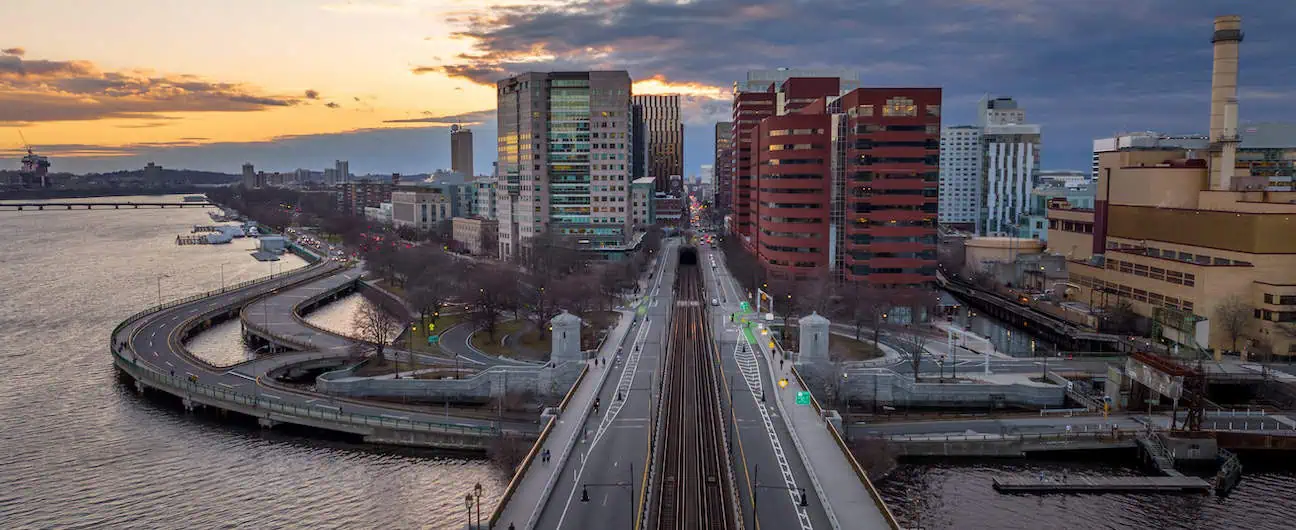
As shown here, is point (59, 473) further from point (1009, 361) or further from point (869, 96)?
point (869, 96)

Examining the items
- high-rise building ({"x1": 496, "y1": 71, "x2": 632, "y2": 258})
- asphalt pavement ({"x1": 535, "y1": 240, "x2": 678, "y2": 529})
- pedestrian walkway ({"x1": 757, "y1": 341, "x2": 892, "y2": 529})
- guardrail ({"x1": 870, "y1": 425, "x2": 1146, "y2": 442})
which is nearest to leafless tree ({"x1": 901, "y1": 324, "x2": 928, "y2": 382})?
guardrail ({"x1": 870, "y1": 425, "x2": 1146, "y2": 442})

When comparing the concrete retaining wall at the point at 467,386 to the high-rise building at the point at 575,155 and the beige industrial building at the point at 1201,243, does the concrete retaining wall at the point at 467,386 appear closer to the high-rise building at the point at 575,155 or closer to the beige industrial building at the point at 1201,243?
the beige industrial building at the point at 1201,243

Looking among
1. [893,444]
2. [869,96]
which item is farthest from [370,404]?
[869,96]

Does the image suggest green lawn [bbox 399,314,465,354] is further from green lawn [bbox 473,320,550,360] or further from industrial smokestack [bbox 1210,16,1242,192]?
industrial smokestack [bbox 1210,16,1242,192]

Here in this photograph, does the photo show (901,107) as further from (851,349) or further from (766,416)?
(766,416)

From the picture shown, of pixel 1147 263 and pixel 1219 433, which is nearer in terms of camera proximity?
pixel 1219 433

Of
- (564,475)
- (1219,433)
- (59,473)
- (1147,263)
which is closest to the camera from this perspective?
(564,475)
